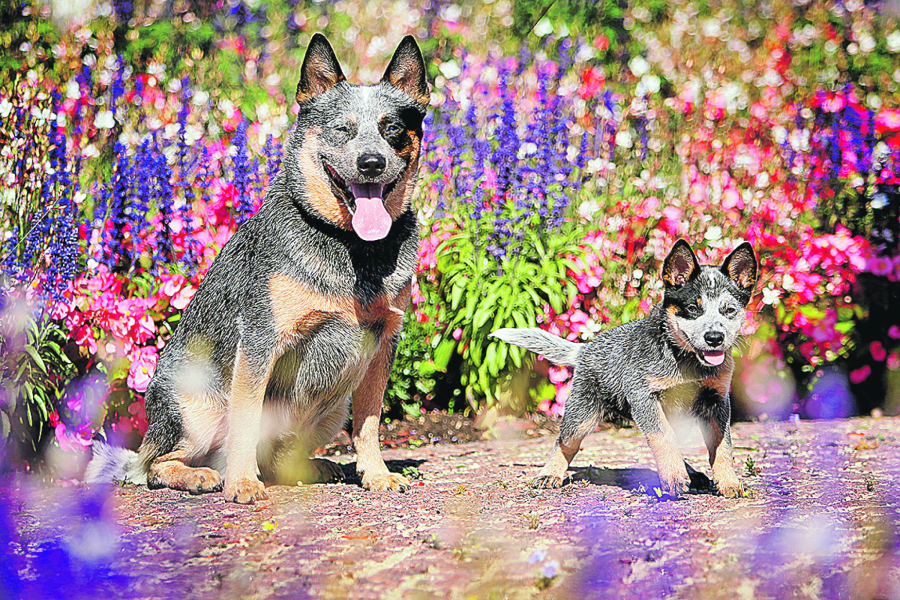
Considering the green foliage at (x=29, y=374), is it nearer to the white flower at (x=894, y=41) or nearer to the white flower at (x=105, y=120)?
the white flower at (x=105, y=120)

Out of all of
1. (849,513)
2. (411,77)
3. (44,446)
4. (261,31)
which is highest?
(261,31)

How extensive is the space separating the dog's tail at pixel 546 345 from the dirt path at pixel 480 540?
1.80 feet

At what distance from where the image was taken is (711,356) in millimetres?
3285

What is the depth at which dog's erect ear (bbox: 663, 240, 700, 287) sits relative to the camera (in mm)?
3430

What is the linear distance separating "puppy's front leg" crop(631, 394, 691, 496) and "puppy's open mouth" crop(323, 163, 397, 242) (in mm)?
1201

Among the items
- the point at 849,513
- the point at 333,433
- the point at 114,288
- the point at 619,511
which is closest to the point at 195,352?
the point at 333,433

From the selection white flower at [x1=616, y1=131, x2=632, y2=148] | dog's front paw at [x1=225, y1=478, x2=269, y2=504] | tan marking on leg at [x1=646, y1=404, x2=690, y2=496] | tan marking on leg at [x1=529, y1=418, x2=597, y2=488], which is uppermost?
white flower at [x1=616, y1=131, x2=632, y2=148]

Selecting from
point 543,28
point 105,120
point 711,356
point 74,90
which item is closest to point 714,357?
point 711,356

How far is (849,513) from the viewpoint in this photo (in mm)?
2957

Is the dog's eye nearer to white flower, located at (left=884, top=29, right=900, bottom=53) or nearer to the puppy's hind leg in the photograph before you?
the puppy's hind leg

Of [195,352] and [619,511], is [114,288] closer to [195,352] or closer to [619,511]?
[195,352]

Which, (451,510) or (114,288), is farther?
(114,288)

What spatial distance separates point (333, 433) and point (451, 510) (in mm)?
873

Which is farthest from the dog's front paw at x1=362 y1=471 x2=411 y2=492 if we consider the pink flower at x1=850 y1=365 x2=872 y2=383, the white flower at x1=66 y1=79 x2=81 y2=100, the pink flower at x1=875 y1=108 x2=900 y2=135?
the pink flower at x1=875 y1=108 x2=900 y2=135
